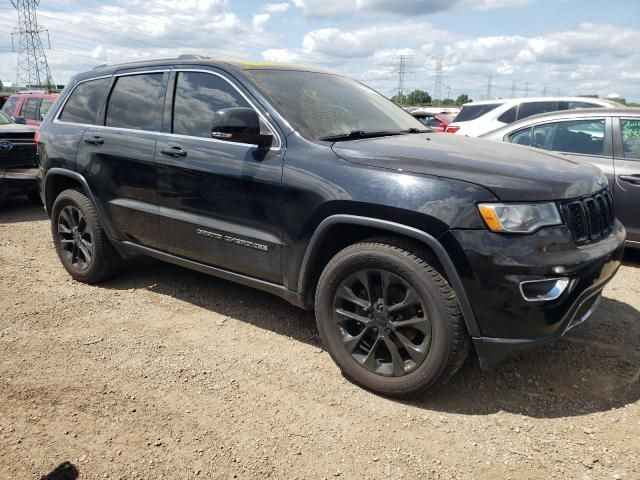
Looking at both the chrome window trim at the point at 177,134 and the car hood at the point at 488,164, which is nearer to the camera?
the car hood at the point at 488,164

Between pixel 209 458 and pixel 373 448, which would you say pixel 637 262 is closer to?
pixel 373 448

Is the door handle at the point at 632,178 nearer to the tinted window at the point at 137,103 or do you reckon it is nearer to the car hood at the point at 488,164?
the car hood at the point at 488,164

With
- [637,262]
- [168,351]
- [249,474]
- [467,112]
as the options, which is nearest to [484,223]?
[249,474]

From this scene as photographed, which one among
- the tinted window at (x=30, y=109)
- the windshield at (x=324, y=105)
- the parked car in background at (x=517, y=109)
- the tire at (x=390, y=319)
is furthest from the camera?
the tinted window at (x=30, y=109)

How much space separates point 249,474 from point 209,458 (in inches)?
8.8

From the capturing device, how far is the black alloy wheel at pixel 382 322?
2.84 metres

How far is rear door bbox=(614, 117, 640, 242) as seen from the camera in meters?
5.00

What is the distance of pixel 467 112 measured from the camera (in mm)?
9984

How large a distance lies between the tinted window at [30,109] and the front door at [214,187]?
31.5ft

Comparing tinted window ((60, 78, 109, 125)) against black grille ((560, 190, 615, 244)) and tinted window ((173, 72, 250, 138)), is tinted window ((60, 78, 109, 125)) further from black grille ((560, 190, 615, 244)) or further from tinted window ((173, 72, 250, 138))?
black grille ((560, 190, 615, 244))

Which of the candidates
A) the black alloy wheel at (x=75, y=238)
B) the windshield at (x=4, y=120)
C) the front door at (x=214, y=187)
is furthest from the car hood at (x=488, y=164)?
the windshield at (x=4, y=120)

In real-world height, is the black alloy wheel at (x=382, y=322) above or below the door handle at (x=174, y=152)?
below

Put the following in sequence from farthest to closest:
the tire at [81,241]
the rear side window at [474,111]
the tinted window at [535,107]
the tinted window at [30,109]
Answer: the tinted window at [30,109] → the rear side window at [474,111] → the tinted window at [535,107] → the tire at [81,241]

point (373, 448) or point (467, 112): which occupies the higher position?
point (467, 112)
